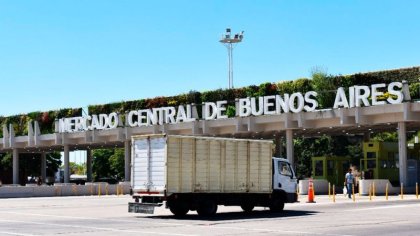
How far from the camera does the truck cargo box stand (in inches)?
976

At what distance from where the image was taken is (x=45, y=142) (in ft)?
243

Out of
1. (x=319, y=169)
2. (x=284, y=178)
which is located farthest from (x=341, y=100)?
(x=284, y=178)

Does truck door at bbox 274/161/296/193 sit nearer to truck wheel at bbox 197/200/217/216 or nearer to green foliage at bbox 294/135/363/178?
truck wheel at bbox 197/200/217/216

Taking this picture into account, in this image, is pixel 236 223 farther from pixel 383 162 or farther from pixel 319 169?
pixel 319 169

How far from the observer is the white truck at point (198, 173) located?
81.4 ft

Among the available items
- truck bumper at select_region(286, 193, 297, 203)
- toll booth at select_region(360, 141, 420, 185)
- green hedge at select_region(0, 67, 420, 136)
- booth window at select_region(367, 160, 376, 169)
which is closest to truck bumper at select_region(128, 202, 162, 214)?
truck bumper at select_region(286, 193, 297, 203)

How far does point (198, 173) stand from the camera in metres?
25.4

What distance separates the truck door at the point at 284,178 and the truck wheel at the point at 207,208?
3548mm

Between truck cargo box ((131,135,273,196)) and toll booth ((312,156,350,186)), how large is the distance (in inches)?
1015

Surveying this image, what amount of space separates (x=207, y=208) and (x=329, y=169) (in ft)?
94.6

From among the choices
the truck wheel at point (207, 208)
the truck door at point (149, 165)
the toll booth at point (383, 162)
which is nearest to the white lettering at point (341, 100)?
the toll booth at point (383, 162)

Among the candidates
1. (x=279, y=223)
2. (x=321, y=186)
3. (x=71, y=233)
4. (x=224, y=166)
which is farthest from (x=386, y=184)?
(x=71, y=233)

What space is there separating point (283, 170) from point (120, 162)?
275ft

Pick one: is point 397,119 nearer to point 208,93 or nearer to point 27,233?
point 27,233
